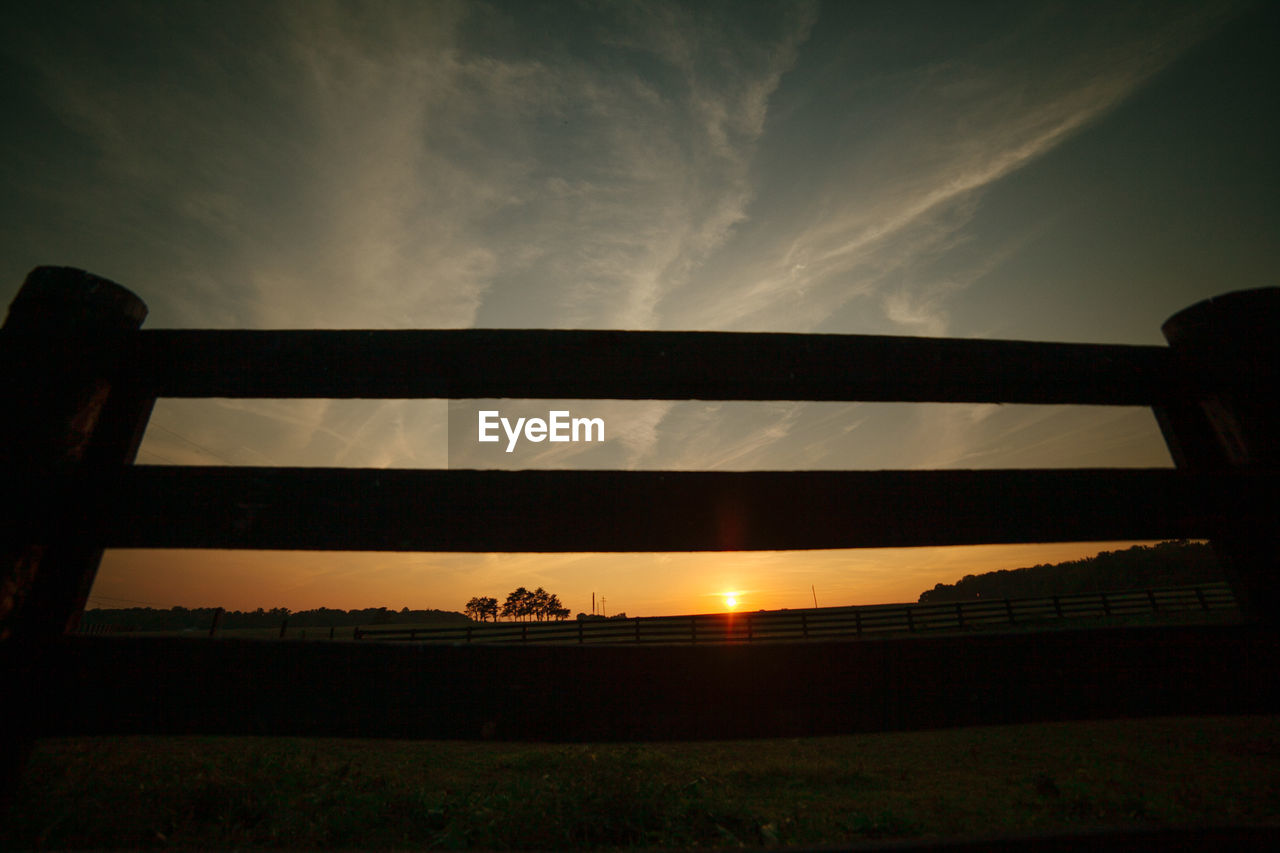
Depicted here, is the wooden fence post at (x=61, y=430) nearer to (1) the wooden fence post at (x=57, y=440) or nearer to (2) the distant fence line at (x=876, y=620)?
(1) the wooden fence post at (x=57, y=440)

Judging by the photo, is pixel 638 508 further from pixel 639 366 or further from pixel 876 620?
pixel 876 620

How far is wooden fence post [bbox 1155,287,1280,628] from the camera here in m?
1.28

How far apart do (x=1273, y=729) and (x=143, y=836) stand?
32.9 ft

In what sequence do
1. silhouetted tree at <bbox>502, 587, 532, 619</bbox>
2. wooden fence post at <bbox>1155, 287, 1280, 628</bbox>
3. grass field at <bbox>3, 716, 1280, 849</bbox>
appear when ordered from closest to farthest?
wooden fence post at <bbox>1155, 287, 1280, 628</bbox> < grass field at <bbox>3, 716, 1280, 849</bbox> < silhouetted tree at <bbox>502, 587, 532, 619</bbox>

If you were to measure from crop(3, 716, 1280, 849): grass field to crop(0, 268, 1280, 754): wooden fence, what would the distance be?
817 millimetres

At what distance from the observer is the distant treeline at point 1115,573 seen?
5381 cm

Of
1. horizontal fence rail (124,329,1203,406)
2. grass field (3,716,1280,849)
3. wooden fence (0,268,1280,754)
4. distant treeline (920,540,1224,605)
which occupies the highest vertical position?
distant treeline (920,540,1224,605)

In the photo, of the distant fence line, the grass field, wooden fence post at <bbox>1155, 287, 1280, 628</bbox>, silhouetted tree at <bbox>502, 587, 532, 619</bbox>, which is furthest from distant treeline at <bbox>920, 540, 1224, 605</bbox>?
silhouetted tree at <bbox>502, 587, 532, 619</bbox>

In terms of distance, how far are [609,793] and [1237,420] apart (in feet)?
11.7

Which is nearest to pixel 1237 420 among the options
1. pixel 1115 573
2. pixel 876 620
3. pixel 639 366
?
pixel 639 366

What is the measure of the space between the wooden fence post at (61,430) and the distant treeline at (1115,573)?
52352mm

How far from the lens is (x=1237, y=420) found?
4.64ft

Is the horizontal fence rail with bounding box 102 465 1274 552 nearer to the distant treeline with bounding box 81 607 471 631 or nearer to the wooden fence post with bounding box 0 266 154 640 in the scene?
the wooden fence post with bounding box 0 266 154 640

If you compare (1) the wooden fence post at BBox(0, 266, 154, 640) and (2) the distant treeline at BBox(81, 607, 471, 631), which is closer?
(1) the wooden fence post at BBox(0, 266, 154, 640)
